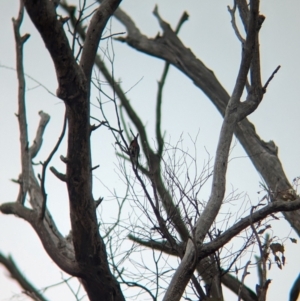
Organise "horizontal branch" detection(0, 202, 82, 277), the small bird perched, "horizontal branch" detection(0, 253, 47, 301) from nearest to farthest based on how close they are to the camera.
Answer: "horizontal branch" detection(0, 253, 47, 301)
"horizontal branch" detection(0, 202, 82, 277)
the small bird perched

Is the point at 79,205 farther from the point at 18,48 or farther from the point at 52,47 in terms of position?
the point at 18,48

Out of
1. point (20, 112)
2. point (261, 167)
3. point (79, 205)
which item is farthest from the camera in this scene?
point (261, 167)

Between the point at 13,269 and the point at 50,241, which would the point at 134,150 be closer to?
the point at 50,241

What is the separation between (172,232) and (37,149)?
2.00 meters

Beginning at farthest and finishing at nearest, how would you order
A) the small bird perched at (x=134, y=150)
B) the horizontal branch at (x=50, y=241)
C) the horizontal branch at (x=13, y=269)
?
the small bird perched at (x=134, y=150), the horizontal branch at (x=50, y=241), the horizontal branch at (x=13, y=269)

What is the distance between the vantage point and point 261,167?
707cm

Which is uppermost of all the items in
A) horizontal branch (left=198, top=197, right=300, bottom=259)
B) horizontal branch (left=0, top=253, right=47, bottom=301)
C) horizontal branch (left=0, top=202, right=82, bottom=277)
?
horizontal branch (left=0, top=202, right=82, bottom=277)

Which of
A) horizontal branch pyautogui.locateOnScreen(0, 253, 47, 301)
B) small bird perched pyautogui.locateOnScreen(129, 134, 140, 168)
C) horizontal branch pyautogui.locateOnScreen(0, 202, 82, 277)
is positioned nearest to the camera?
horizontal branch pyautogui.locateOnScreen(0, 253, 47, 301)

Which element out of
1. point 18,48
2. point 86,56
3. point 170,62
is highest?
point 170,62

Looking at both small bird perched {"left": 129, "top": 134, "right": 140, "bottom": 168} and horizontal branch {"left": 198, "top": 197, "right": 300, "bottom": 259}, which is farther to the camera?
small bird perched {"left": 129, "top": 134, "right": 140, "bottom": 168}

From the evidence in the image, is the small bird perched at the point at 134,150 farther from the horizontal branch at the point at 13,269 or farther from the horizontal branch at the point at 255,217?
the horizontal branch at the point at 13,269

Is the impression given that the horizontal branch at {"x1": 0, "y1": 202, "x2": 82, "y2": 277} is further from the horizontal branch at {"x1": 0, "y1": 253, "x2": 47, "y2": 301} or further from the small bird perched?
the horizontal branch at {"x1": 0, "y1": 253, "x2": 47, "y2": 301}

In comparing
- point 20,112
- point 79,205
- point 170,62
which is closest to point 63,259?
point 79,205

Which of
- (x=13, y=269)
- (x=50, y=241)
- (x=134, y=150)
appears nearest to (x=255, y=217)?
(x=134, y=150)
